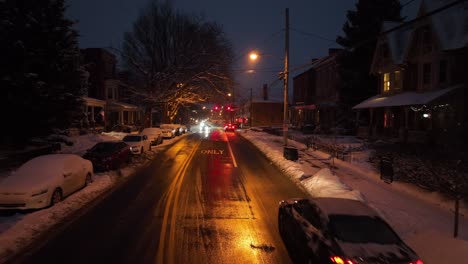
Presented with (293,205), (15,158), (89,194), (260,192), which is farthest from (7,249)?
(15,158)

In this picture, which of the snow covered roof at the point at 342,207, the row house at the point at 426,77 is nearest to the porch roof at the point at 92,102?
the row house at the point at 426,77

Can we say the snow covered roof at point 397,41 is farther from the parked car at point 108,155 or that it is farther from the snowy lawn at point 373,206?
the parked car at point 108,155

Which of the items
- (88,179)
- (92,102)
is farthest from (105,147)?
(92,102)

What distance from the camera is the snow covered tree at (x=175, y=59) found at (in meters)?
39.1

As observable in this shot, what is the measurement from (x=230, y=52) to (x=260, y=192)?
3027cm

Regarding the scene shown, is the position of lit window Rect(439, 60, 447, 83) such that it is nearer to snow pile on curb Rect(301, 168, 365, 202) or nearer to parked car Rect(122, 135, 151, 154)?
snow pile on curb Rect(301, 168, 365, 202)

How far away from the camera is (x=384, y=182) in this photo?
1414 cm

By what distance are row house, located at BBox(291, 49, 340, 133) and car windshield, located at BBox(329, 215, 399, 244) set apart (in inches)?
1236

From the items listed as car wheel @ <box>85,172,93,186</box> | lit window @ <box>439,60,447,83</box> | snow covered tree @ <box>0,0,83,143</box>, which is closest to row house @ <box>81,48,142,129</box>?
snow covered tree @ <box>0,0,83,143</box>

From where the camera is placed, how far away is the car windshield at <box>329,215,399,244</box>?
5602mm

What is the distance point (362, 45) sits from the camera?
113 feet

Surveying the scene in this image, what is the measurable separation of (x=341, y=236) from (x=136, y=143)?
61.6 feet

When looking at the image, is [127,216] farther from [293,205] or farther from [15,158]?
[15,158]

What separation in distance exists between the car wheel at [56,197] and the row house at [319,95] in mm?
30355
